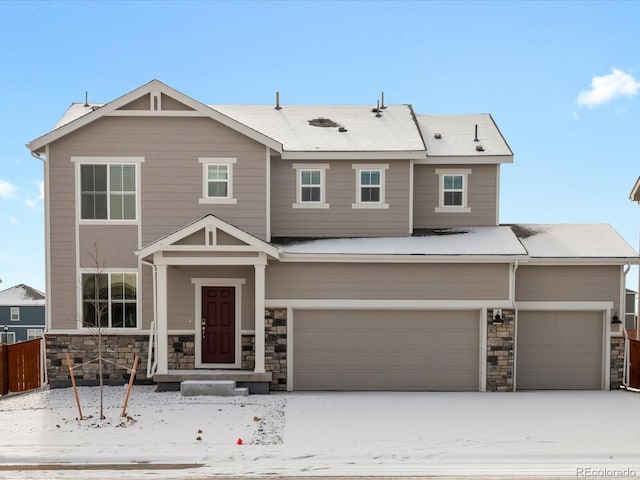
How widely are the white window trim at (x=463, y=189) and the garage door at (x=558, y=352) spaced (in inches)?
133

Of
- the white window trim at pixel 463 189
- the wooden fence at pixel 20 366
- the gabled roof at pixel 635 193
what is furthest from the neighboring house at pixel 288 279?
the gabled roof at pixel 635 193

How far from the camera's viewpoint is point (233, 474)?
7.52 meters

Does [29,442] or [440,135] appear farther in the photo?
[440,135]

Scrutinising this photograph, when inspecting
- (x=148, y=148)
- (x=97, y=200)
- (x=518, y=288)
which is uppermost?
(x=148, y=148)

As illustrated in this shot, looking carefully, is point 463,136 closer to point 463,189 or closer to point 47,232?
point 463,189

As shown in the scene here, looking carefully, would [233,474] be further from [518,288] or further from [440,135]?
[440,135]

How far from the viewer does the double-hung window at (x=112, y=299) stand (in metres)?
13.5

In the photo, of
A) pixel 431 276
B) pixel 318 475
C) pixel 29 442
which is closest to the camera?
pixel 318 475

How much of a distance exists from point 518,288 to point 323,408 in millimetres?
6257

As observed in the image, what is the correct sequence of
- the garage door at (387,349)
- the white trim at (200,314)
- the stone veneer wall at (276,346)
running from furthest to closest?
the white trim at (200,314) → the garage door at (387,349) → the stone veneer wall at (276,346)

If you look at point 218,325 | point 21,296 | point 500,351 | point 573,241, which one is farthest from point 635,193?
point 21,296

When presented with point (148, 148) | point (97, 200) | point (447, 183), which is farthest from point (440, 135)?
point (97, 200)

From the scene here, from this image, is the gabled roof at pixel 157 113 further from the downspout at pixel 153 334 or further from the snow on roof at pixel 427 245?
the downspout at pixel 153 334

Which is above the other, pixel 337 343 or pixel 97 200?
pixel 97 200
